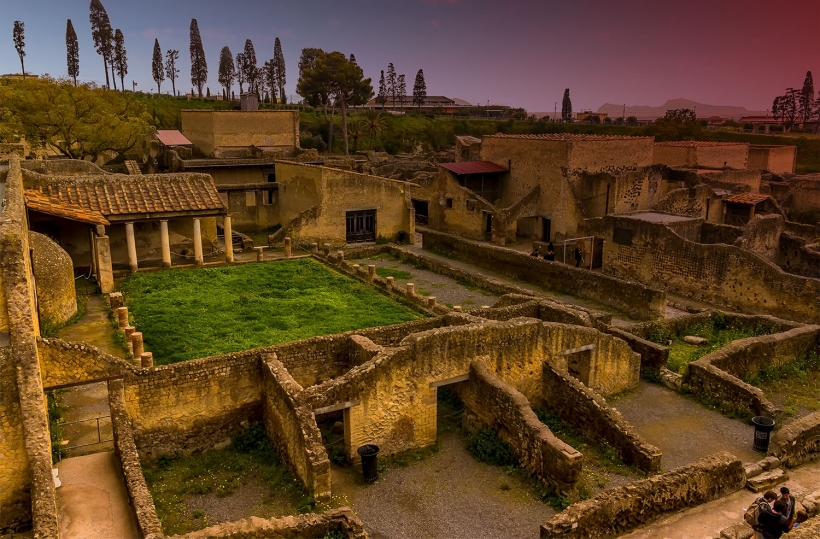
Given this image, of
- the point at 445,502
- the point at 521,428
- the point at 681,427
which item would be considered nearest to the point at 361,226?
the point at 681,427

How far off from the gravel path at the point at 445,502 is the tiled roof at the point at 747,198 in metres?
24.1

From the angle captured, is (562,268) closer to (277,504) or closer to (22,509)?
(277,504)

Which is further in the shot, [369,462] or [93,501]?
[369,462]

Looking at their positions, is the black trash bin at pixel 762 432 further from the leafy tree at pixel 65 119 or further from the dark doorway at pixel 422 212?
the leafy tree at pixel 65 119

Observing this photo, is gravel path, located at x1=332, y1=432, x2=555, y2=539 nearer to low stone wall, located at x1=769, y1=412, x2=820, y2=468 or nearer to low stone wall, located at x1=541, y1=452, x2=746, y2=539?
low stone wall, located at x1=541, y1=452, x2=746, y2=539

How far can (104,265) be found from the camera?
824 inches

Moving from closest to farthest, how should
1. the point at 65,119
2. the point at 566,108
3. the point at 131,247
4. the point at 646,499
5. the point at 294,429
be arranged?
the point at 646,499, the point at 294,429, the point at 131,247, the point at 65,119, the point at 566,108

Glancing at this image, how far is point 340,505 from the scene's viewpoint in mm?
11039

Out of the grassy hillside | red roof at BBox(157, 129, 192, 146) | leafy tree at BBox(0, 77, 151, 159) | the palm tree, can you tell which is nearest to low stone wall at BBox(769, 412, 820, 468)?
leafy tree at BBox(0, 77, 151, 159)

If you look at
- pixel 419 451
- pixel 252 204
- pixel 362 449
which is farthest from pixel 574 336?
pixel 252 204

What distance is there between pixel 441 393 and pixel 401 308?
529 cm

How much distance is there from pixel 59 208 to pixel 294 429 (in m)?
14.1

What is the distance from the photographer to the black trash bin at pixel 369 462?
11.9m

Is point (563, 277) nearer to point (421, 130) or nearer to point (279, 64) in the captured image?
point (421, 130)
